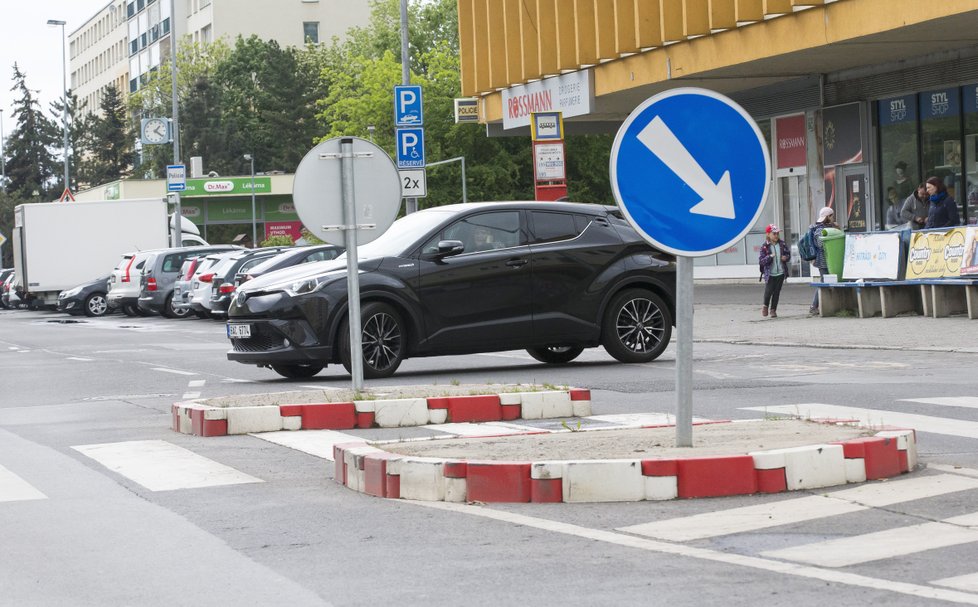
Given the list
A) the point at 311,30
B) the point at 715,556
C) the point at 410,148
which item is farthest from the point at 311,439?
the point at 311,30

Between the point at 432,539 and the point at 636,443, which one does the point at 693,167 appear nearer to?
the point at 636,443

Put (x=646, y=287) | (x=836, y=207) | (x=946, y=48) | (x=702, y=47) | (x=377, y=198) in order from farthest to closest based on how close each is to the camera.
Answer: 1. (x=836, y=207)
2. (x=702, y=47)
3. (x=946, y=48)
4. (x=646, y=287)
5. (x=377, y=198)

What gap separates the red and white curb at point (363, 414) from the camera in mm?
11195

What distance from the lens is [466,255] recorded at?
1656 cm

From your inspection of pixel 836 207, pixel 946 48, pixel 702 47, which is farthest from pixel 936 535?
pixel 836 207

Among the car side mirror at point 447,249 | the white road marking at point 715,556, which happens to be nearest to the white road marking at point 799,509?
the white road marking at point 715,556

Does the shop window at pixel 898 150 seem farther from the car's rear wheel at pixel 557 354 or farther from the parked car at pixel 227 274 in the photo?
the car's rear wheel at pixel 557 354

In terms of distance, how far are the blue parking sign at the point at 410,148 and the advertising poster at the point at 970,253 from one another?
426 inches

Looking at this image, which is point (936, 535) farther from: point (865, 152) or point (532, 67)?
point (532, 67)

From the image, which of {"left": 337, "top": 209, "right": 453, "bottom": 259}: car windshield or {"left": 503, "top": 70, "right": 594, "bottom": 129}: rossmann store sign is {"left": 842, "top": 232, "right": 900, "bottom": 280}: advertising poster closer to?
{"left": 337, "top": 209, "right": 453, "bottom": 259}: car windshield

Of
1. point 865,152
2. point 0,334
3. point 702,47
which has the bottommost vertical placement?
point 0,334

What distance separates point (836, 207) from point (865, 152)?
1.80m

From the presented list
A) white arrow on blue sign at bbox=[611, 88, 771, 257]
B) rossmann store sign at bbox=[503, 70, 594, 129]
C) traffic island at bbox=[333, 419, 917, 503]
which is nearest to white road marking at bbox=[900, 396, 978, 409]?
traffic island at bbox=[333, 419, 917, 503]

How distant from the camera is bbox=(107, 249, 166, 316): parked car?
43.0 m
